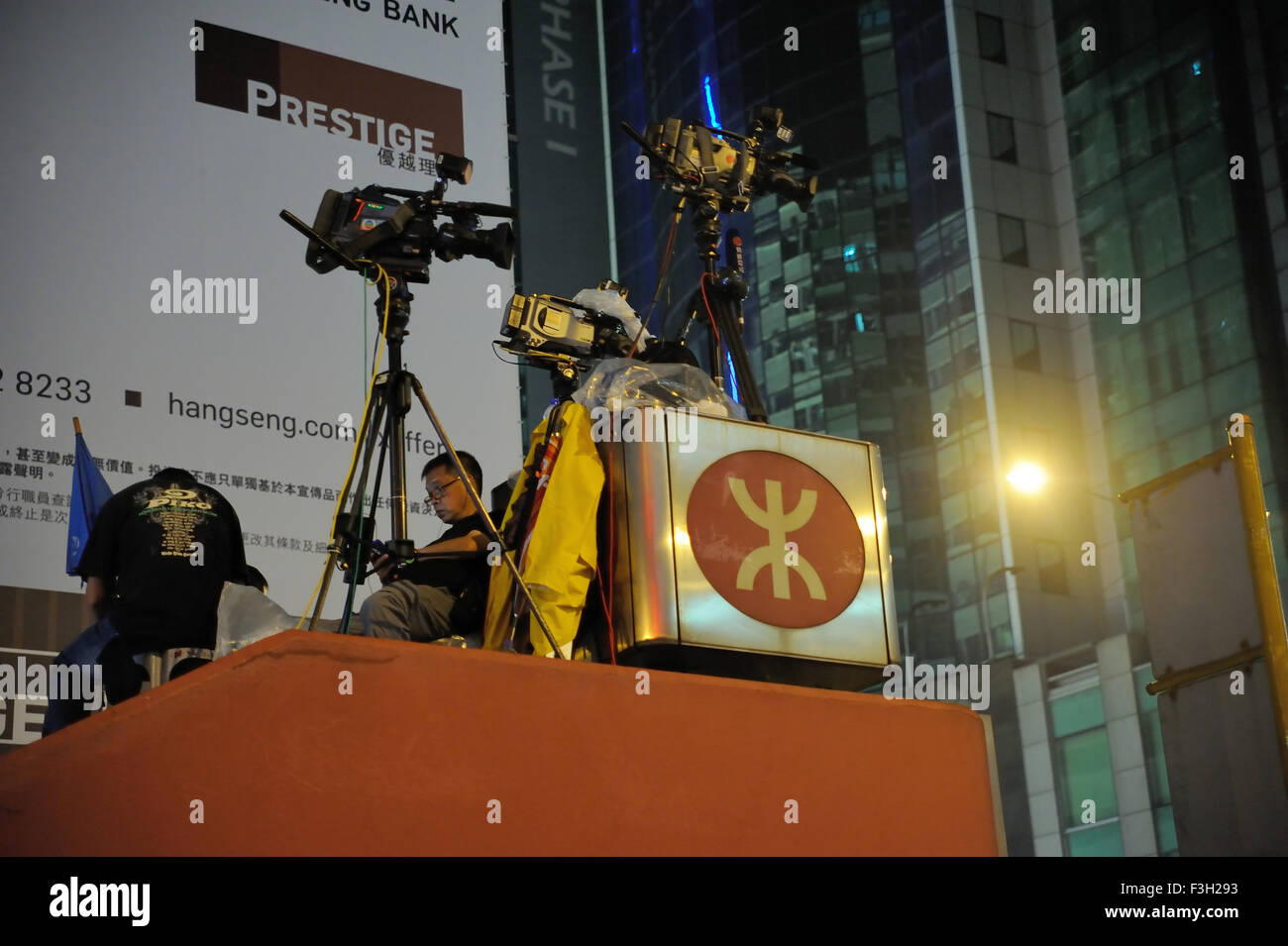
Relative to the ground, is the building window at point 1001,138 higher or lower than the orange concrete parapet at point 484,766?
higher

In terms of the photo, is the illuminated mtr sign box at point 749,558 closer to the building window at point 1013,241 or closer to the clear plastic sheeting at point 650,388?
the clear plastic sheeting at point 650,388

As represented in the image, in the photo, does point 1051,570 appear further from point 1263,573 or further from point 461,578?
point 461,578

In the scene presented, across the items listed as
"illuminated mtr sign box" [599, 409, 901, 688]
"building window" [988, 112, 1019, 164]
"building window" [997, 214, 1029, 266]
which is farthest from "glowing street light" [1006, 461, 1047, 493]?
"illuminated mtr sign box" [599, 409, 901, 688]

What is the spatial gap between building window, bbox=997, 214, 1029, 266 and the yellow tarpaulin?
20660 millimetres

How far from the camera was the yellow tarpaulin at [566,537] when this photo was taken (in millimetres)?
3170

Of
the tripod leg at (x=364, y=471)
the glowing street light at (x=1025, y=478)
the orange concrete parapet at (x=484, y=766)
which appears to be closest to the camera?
the orange concrete parapet at (x=484, y=766)

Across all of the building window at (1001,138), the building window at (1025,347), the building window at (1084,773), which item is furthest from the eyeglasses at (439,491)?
the building window at (1001,138)

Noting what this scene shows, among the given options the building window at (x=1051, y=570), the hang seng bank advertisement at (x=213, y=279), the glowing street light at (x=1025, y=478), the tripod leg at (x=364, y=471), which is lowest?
the tripod leg at (x=364, y=471)

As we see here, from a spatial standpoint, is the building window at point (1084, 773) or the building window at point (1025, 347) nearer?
the building window at point (1084, 773)

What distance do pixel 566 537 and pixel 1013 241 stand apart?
2103 centimetres

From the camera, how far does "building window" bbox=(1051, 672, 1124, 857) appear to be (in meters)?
18.7

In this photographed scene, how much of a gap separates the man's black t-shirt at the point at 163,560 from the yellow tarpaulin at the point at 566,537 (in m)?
1.05

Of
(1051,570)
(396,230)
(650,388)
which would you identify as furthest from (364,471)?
(1051,570)
